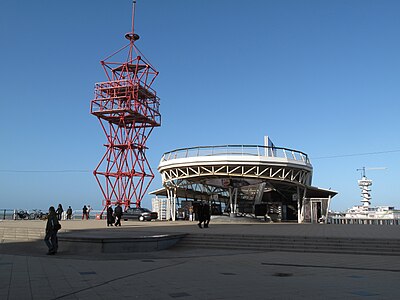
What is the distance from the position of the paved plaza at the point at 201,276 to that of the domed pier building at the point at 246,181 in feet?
59.0

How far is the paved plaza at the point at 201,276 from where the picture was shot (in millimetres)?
7754

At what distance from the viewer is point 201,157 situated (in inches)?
1328

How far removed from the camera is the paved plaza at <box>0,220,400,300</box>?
775 cm

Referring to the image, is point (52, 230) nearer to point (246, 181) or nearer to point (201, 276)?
point (201, 276)

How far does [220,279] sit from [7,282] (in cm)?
498

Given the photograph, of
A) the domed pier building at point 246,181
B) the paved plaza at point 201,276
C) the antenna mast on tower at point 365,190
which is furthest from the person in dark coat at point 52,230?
the antenna mast on tower at point 365,190

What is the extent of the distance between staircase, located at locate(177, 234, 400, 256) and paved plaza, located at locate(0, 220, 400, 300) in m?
0.94

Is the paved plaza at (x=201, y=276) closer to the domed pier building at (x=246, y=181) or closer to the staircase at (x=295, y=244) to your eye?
the staircase at (x=295, y=244)

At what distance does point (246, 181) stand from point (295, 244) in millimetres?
17440

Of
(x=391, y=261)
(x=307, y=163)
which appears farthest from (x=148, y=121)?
(x=391, y=261)

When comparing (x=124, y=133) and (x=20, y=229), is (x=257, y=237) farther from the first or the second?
(x=124, y=133)

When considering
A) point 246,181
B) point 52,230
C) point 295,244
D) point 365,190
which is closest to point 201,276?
point 52,230

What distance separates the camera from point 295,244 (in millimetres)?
16672

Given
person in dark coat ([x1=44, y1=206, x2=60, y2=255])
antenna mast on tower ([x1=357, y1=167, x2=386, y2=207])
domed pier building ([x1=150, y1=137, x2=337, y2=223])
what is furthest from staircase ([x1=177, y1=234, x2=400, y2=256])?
antenna mast on tower ([x1=357, y1=167, x2=386, y2=207])
